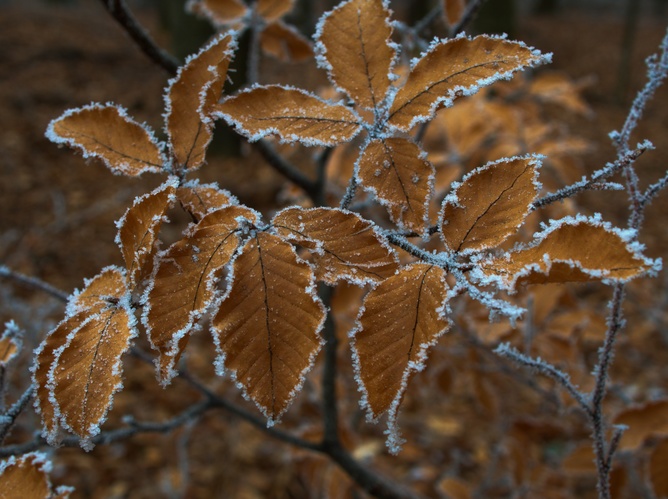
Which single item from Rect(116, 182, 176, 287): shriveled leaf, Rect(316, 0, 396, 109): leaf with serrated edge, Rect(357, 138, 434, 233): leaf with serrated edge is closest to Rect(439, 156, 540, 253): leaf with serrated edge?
Rect(357, 138, 434, 233): leaf with serrated edge

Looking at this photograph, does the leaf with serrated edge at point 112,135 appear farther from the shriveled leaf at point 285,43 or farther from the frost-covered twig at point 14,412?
the shriveled leaf at point 285,43

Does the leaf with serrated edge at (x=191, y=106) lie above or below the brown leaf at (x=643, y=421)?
above

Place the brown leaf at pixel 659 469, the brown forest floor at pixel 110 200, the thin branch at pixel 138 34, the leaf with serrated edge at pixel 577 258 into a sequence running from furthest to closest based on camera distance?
1. the brown forest floor at pixel 110 200
2. the brown leaf at pixel 659 469
3. the thin branch at pixel 138 34
4. the leaf with serrated edge at pixel 577 258

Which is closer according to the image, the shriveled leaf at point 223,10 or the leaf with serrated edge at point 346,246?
the leaf with serrated edge at point 346,246

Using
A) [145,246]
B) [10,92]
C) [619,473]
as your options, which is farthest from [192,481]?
[10,92]

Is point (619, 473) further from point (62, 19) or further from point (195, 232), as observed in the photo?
point (62, 19)

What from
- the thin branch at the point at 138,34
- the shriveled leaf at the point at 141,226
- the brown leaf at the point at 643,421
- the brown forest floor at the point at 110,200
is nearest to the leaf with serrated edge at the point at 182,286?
the shriveled leaf at the point at 141,226

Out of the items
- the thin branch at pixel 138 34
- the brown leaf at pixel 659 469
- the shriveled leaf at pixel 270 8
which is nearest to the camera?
the thin branch at pixel 138 34
